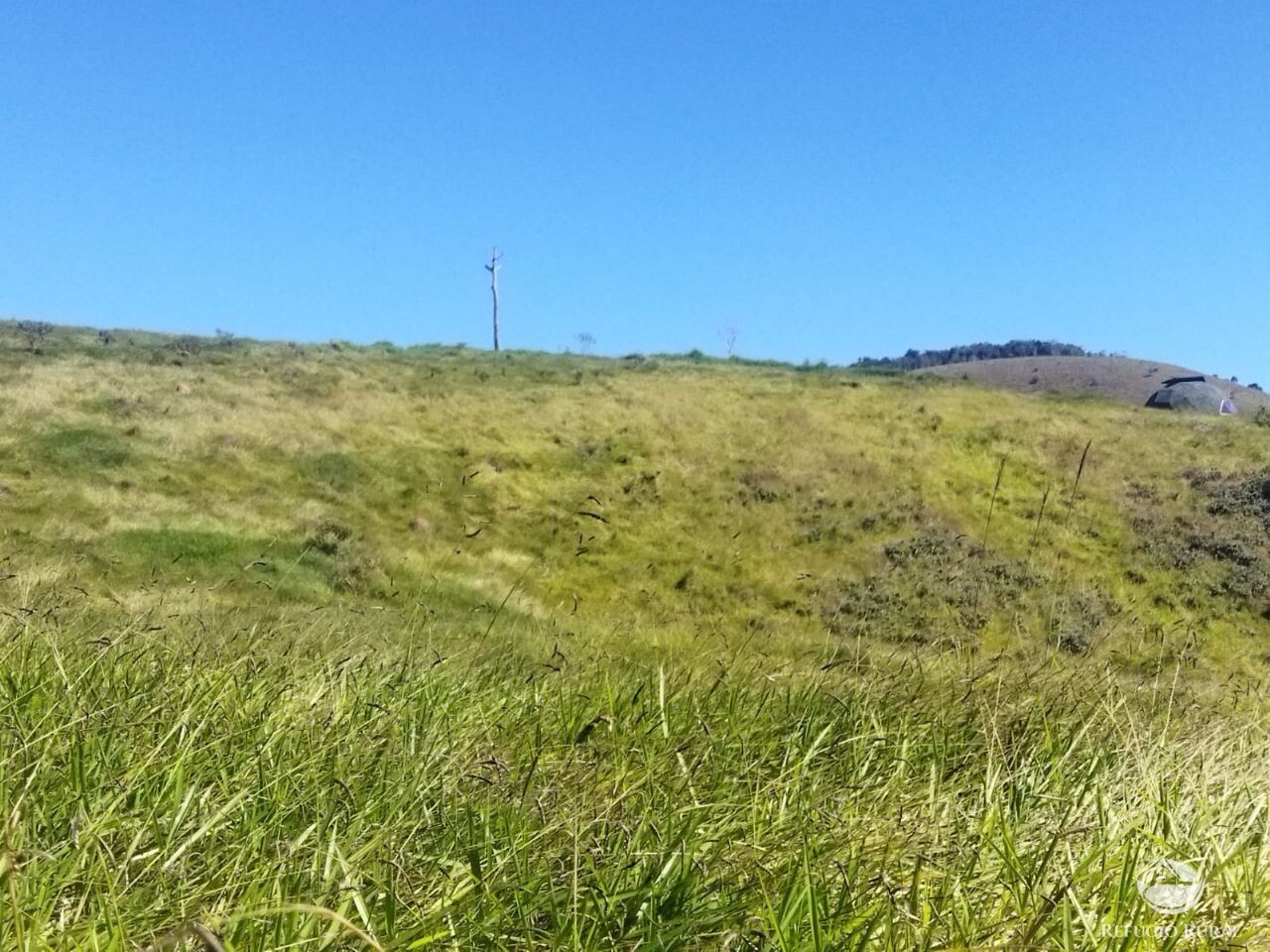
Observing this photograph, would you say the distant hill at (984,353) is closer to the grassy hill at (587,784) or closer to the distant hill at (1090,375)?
the distant hill at (1090,375)

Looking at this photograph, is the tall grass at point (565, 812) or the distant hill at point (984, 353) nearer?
the tall grass at point (565, 812)

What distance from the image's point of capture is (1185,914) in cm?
248

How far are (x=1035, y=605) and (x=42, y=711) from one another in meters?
19.1

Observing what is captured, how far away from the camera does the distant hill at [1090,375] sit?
9588cm

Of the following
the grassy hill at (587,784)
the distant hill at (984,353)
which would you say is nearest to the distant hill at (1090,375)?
the distant hill at (984,353)

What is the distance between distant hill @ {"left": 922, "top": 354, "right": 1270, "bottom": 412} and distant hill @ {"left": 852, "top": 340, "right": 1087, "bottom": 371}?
30.7 ft

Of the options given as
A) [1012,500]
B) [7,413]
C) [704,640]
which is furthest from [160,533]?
[1012,500]

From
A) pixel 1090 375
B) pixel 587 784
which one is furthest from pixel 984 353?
pixel 587 784

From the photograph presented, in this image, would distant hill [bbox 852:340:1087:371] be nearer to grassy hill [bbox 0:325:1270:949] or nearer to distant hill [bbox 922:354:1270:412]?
distant hill [bbox 922:354:1270:412]

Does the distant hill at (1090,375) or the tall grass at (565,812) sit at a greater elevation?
the distant hill at (1090,375)

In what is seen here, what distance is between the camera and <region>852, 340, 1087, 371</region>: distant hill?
127 m

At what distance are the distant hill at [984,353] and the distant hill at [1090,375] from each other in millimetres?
9361

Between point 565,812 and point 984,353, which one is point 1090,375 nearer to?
point 984,353

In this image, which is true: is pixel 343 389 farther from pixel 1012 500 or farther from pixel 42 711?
pixel 42 711
